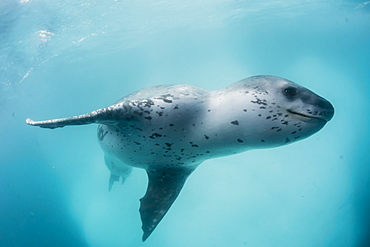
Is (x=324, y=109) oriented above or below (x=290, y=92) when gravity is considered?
below

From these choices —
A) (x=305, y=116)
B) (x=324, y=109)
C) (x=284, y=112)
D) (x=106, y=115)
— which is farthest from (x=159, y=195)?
(x=324, y=109)

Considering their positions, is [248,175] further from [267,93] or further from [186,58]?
[186,58]

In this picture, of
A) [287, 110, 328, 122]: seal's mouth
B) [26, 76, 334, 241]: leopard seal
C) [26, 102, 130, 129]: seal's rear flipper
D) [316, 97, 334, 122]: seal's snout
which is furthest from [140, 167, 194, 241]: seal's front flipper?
[316, 97, 334, 122]: seal's snout

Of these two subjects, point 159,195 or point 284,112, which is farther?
point 159,195

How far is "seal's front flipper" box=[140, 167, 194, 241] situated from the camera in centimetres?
339

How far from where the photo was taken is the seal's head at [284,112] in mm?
2053

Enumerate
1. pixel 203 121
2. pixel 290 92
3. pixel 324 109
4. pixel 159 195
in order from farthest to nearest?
pixel 159 195, pixel 203 121, pixel 290 92, pixel 324 109

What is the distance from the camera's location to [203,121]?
252 centimetres

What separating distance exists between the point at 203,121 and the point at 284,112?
2.62 feet

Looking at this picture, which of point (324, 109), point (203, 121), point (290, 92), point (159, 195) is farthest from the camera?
point (159, 195)

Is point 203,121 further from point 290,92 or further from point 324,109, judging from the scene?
point 324,109

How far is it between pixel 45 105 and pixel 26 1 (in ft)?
90.0

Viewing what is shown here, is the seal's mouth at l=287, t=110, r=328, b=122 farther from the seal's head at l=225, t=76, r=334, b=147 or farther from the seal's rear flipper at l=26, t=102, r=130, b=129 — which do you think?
the seal's rear flipper at l=26, t=102, r=130, b=129

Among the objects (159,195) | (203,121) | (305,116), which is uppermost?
(305,116)
